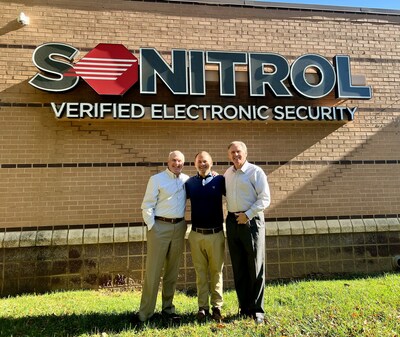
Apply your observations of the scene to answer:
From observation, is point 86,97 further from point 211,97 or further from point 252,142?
point 252,142

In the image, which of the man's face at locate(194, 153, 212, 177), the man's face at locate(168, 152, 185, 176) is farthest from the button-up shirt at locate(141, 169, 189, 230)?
the man's face at locate(194, 153, 212, 177)

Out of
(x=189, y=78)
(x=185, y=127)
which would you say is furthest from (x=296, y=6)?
(x=185, y=127)

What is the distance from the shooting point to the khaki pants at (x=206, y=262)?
3.83m

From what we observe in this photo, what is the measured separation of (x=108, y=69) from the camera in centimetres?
588

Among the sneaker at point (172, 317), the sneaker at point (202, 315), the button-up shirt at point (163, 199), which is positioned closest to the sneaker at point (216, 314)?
the sneaker at point (202, 315)

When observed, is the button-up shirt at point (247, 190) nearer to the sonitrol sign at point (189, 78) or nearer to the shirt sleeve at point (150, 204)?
the shirt sleeve at point (150, 204)

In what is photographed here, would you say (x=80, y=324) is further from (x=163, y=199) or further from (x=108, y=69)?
(x=108, y=69)

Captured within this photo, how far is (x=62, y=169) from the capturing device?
577cm

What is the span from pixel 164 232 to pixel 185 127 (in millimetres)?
2772

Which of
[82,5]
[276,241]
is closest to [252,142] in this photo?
[276,241]

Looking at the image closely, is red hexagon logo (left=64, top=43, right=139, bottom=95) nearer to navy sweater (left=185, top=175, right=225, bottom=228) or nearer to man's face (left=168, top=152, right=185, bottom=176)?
man's face (left=168, top=152, right=185, bottom=176)

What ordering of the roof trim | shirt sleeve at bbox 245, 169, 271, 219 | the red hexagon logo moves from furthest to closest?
the roof trim, the red hexagon logo, shirt sleeve at bbox 245, 169, 271, 219

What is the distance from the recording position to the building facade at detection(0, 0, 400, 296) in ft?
18.4

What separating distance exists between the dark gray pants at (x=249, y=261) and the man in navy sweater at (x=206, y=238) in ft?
0.51
